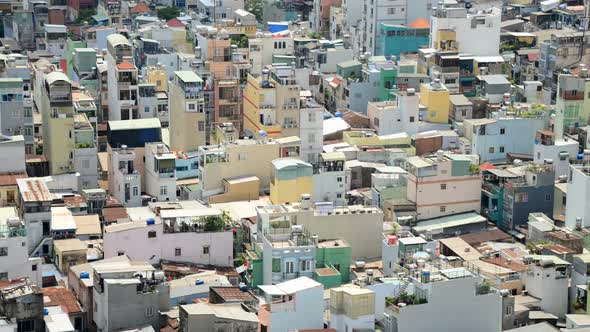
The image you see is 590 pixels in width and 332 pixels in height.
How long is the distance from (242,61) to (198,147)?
879cm

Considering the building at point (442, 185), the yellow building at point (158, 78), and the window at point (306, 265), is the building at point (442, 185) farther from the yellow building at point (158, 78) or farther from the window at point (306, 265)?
the yellow building at point (158, 78)

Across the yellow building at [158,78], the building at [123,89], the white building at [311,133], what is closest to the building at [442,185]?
the white building at [311,133]

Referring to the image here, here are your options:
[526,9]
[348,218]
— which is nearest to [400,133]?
[348,218]

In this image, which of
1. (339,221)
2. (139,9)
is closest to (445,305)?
(339,221)

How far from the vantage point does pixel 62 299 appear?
148 ft

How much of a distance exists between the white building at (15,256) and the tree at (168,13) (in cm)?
4533

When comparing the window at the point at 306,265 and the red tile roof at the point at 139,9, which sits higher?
the red tile roof at the point at 139,9

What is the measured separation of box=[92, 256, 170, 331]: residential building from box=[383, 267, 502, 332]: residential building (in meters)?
7.14

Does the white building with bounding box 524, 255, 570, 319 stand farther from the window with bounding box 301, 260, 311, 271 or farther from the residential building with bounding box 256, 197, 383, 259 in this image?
the window with bounding box 301, 260, 311, 271

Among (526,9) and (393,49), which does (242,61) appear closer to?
(393,49)

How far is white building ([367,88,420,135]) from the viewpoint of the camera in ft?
209

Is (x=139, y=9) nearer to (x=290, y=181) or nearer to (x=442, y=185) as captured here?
(x=290, y=181)

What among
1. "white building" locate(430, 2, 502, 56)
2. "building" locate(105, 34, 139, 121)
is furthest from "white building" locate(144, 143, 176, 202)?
"white building" locate(430, 2, 502, 56)

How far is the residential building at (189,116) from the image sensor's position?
62.4m
